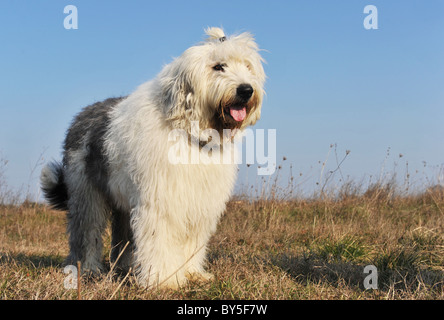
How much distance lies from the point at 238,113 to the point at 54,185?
2.86 m

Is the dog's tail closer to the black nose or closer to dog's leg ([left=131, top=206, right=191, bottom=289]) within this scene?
dog's leg ([left=131, top=206, right=191, bottom=289])

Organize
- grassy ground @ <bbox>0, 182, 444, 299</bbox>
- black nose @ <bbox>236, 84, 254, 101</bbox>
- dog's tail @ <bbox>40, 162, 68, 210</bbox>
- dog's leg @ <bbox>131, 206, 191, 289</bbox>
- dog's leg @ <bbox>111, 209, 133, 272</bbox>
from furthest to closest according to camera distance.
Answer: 1. dog's tail @ <bbox>40, 162, 68, 210</bbox>
2. dog's leg @ <bbox>111, 209, 133, 272</bbox>
3. dog's leg @ <bbox>131, 206, 191, 289</bbox>
4. black nose @ <bbox>236, 84, 254, 101</bbox>
5. grassy ground @ <bbox>0, 182, 444, 299</bbox>

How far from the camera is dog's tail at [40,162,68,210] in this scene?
5.72m

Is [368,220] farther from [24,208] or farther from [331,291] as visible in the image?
[24,208]

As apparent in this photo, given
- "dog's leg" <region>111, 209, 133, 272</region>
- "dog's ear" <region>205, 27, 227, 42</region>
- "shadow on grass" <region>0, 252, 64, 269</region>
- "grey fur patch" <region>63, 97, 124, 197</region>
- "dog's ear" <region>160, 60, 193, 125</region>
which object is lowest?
"shadow on grass" <region>0, 252, 64, 269</region>

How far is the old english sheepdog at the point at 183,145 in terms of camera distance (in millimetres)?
4121

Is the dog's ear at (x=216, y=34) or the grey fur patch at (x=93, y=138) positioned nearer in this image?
the dog's ear at (x=216, y=34)

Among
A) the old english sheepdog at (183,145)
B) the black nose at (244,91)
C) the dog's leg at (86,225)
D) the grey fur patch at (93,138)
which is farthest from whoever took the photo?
the dog's leg at (86,225)

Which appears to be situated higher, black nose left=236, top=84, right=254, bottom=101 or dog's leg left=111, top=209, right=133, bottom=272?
black nose left=236, top=84, right=254, bottom=101

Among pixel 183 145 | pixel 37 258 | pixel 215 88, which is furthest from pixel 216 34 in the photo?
pixel 37 258

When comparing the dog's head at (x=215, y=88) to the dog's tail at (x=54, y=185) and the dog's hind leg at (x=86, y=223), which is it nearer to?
the dog's hind leg at (x=86, y=223)

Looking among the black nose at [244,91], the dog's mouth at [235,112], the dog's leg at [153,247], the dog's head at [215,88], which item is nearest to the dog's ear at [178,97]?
the dog's head at [215,88]

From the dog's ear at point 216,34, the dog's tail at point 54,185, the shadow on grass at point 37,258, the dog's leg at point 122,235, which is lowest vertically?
the shadow on grass at point 37,258

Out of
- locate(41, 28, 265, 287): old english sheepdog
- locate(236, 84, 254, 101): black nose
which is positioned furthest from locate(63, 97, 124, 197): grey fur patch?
locate(236, 84, 254, 101): black nose
